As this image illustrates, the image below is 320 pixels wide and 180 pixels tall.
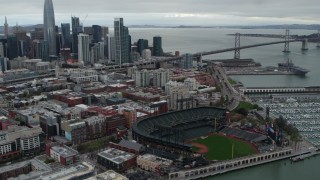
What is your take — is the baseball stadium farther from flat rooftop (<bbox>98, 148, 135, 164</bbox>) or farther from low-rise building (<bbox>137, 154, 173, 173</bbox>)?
flat rooftop (<bbox>98, 148, 135, 164</bbox>)

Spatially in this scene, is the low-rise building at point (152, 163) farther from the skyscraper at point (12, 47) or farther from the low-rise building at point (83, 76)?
the skyscraper at point (12, 47)

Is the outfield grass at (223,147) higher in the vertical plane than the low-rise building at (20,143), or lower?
lower

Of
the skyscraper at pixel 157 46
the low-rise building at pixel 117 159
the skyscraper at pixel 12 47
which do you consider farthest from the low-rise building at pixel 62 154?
the skyscraper at pixel 157 46

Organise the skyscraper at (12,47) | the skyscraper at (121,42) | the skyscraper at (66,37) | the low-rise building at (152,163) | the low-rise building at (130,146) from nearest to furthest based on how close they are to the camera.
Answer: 1. the low-rise building at (152,163)
2. the low-rise building at (130,146)
3. the skyscraper at (121,42)
4. the skyscraper at (12,47)
5. the skyscraper at (66,37)

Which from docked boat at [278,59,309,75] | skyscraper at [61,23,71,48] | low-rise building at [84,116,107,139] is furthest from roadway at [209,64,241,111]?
skyscraper at [61,23,71,48]

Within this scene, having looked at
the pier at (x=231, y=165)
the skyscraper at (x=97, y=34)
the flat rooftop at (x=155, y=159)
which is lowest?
the pier at (x=231, y=165)

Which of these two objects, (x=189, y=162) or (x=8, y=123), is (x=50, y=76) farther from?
(x=189, y=162)

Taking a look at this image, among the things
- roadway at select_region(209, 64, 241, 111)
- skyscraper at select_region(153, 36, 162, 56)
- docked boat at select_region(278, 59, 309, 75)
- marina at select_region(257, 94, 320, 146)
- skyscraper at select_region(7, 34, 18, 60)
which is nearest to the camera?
marina at select_region(257, 94, 320, 146)

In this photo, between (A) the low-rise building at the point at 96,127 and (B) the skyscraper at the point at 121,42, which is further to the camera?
(B) the skyscraper at the point at 121,42
